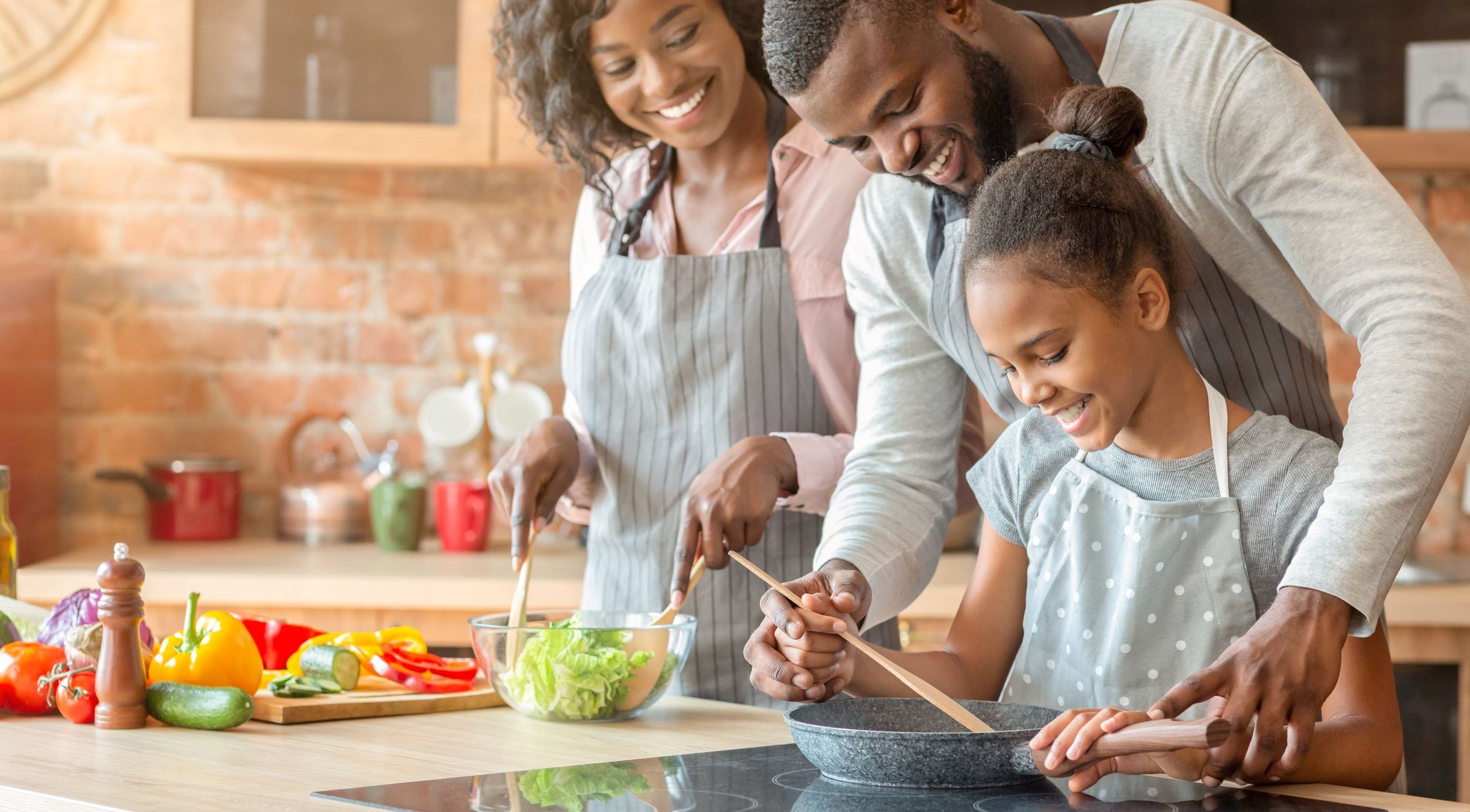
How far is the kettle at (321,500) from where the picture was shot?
2.79 meters

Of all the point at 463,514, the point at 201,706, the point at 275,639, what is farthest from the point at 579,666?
the point at 463,514

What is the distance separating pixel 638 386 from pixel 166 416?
1712 millimetres

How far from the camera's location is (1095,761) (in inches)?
33.9

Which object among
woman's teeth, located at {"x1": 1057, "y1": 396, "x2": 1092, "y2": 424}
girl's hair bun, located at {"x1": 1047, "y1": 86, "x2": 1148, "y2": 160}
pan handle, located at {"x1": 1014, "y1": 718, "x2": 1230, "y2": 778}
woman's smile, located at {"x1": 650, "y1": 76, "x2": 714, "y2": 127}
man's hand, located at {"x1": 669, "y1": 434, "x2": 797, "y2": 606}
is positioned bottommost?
pan handle, located at {"x1": 1014, "y1": 718, "x2": 1230, "y2": 778}

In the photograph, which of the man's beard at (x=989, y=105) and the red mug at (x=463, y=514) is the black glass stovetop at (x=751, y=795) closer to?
the man's beard at (x=989, y=105)

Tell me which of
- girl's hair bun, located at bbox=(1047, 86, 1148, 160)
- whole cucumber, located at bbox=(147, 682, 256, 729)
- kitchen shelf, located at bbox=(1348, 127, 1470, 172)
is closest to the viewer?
girl's hair bun, located at bbox=(1047, 86, 1148, 160)

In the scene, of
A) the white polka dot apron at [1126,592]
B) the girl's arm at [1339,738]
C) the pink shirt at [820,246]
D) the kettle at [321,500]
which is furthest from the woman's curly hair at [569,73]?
Answer: the kettle at [321,500]

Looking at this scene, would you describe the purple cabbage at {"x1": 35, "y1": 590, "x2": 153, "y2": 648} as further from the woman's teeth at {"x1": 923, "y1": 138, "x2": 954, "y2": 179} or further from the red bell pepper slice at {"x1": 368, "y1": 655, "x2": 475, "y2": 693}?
the woman's teeth at {"x1": 923, "y1": 138, "x2": 954, "y2": 179}

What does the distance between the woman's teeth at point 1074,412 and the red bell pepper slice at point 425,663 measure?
0.58 metres

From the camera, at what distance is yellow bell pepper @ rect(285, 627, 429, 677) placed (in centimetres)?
131

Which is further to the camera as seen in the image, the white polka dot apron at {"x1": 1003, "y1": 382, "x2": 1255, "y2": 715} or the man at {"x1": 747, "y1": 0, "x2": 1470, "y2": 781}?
the white polka dot apron at {"x1": 1003, "y1": 382, "x2": 1255, "y2": 715}

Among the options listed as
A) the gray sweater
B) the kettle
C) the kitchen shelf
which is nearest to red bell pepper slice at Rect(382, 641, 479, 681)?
the gray sweater

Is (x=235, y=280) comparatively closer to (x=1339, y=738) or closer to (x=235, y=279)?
(x=235, y=279)

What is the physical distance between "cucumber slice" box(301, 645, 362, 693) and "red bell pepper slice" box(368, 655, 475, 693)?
0.08 ft
